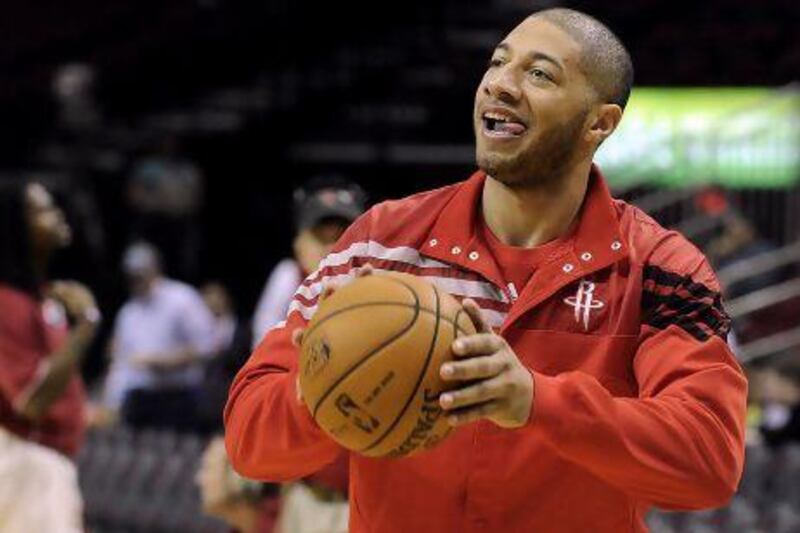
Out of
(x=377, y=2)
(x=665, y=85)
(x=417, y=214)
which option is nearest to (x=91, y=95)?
(x=377, y=2)

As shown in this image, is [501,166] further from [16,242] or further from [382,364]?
[16,242]

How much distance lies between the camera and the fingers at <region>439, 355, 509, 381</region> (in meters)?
2.47

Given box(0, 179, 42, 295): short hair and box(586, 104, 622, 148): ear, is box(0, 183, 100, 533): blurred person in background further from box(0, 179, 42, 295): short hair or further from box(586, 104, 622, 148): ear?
box(586, 104, 622, 148): ear

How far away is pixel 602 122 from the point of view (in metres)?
3.06

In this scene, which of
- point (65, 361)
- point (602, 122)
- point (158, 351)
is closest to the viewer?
point (602, 122)

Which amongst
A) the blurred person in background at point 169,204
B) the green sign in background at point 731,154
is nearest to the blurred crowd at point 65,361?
the green sign in background at point 731,154

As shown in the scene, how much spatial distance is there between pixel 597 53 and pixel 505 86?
0.58 feet

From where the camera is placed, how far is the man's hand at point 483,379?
2.48 m

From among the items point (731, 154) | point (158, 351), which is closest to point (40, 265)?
point (731, 154)

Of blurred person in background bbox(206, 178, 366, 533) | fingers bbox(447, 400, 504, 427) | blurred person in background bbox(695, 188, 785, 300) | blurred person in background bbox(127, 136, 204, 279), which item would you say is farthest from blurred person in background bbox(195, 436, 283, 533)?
blurred person in background bbox(127, 136, 204, 279)

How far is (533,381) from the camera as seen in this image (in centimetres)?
261

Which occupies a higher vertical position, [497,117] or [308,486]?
[497,117]

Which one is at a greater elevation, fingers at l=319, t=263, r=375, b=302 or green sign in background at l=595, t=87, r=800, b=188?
fingers at l=319, t=263, r=375, b=302

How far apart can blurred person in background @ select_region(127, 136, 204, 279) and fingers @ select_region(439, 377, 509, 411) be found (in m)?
12.4
